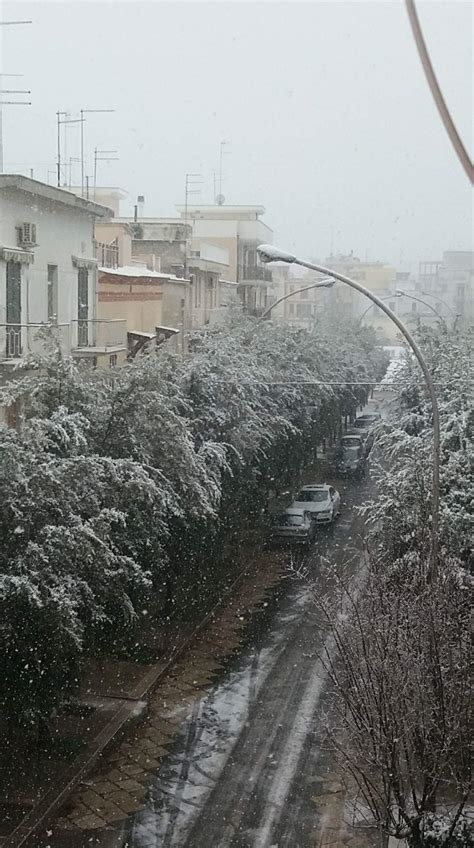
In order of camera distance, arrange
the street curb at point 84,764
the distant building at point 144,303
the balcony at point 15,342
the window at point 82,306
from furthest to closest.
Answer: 1. the distant building at point 144,303
2. the window at point 82,306
3. the balcony at point 15,342
4. the street curb at point 84,764

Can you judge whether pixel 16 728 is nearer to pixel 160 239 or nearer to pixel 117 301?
pixel 117 301

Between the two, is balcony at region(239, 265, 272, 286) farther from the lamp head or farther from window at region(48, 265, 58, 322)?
the lamp head

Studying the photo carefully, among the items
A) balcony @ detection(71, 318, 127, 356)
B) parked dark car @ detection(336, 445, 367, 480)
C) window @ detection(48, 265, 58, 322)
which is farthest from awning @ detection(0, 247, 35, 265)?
parked dark car @ detection(336, 445, 367, 480)

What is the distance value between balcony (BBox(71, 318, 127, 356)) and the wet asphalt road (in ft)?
23.4

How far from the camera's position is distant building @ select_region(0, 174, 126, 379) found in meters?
15.4

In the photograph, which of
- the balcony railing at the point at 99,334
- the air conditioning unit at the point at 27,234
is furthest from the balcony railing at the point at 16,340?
the balcony railing at the point at 99,334

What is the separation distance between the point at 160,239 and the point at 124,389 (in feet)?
69.5

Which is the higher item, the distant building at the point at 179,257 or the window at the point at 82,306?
the distant building at the point at 179,257

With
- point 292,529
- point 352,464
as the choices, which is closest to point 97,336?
point 292,529

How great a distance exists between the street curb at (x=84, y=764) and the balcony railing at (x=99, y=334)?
732 centimetres

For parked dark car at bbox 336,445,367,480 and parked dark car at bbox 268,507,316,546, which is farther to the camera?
parked dark car at bbox 336,445,367,480

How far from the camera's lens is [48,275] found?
1783 centimetres

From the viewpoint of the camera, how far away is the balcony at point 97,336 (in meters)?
18.6

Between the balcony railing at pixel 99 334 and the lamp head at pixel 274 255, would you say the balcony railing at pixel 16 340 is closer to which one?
the balcony railing at pixel 99 334
